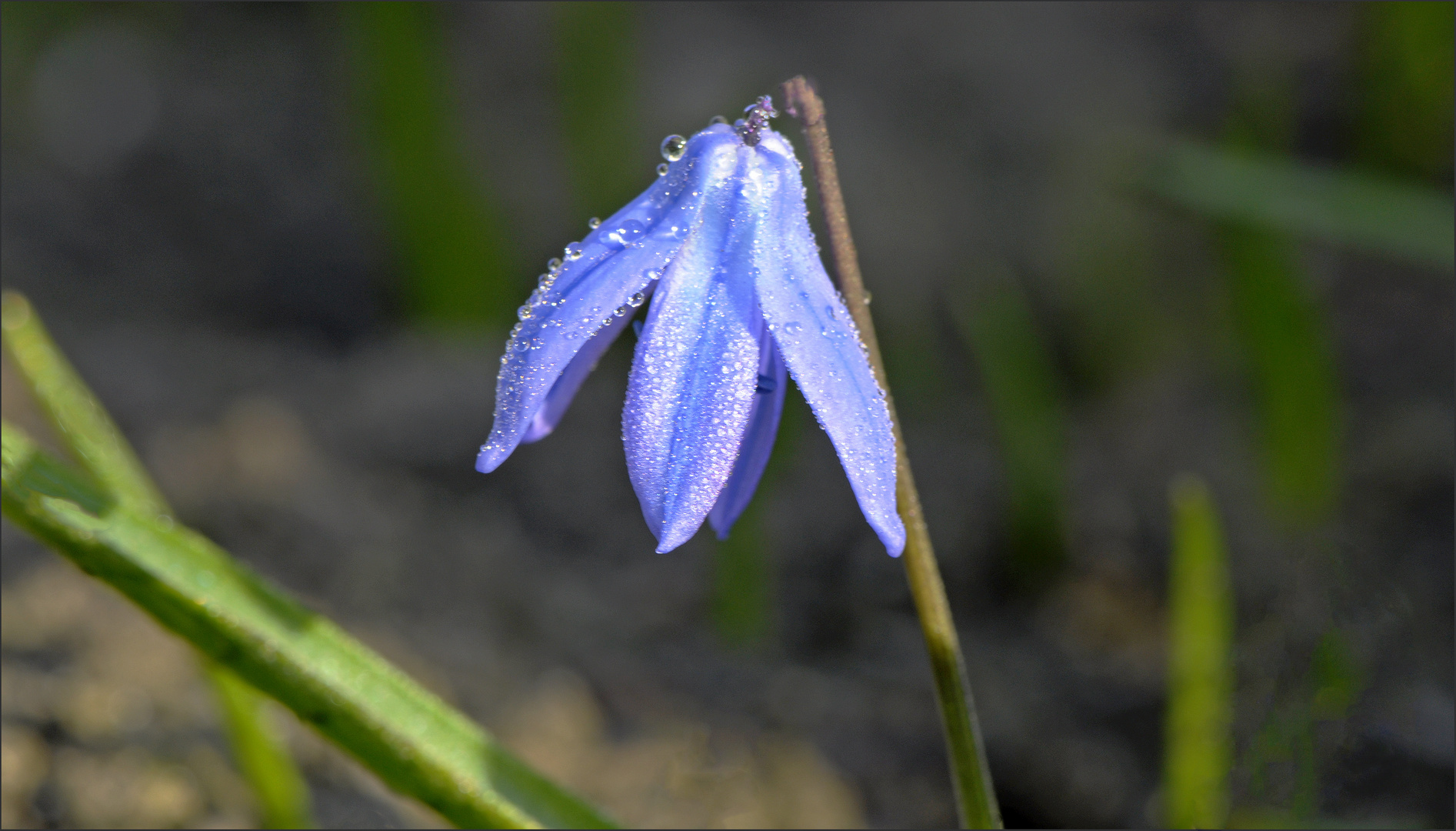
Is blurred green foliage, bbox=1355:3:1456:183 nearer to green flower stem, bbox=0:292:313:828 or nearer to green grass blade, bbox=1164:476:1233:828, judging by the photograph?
green grass blade, bbox=1164:476:1233:828

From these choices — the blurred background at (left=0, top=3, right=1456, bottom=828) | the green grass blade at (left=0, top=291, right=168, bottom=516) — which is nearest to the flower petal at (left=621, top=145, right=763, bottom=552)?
the green grass blade at (left=0, top=291, right=168, bottom=516)

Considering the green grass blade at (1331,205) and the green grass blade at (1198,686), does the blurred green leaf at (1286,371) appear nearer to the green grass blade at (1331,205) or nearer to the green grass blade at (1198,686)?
the green grass blade at (1331,205)

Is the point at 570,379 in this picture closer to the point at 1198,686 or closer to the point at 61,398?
the point at 61,398

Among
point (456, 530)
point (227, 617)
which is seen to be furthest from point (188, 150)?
point (227, 617)

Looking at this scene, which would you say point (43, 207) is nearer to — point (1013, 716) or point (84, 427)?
point (84, 427)

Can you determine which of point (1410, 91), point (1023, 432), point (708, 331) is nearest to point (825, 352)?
point (708, 331)

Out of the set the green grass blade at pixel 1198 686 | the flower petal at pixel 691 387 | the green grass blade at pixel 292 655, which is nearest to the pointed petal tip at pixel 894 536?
the flower petal at pixel 691 387
